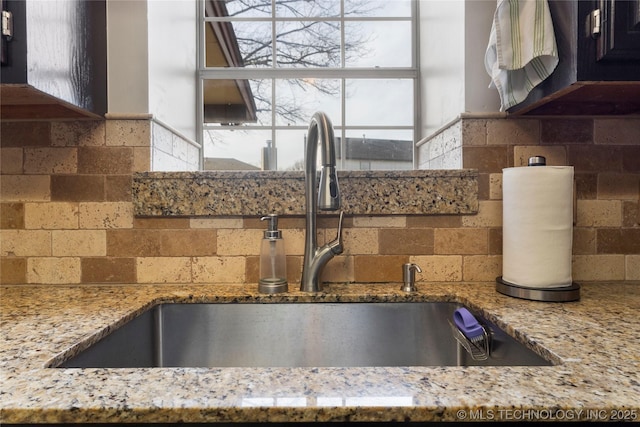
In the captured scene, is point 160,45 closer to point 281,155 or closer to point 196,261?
point 281,155

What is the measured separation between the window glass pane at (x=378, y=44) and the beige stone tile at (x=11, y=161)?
1.14m

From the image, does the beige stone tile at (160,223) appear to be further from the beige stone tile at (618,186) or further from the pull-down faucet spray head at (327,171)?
the beige stone tile at (618,186)

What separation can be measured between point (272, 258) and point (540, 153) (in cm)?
82

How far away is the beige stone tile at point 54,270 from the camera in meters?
1.11

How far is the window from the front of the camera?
1.50 meters

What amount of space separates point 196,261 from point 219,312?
0.20 m

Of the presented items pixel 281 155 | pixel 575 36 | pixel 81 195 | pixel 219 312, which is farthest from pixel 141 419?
pixel 281 155

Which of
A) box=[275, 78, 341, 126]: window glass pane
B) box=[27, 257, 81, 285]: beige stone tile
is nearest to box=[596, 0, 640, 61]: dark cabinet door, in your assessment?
box=[275, 78, 341, 126]: window glass pane

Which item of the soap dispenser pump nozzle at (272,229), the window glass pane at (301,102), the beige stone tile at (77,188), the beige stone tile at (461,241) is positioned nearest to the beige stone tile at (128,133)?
the beige stone tile at (77,188)

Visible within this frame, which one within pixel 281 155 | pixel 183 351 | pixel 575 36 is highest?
pixel 575 36

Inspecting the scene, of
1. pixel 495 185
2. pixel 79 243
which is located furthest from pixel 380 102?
pixel 79 243

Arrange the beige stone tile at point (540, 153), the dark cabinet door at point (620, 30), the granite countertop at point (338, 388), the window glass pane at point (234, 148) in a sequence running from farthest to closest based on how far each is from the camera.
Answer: the window glass pane at point (234, 148) < the beige stone tile at point (540, 153) < the dark cabinet door at point (620, 30) < the granite countertop at point (338, 388)

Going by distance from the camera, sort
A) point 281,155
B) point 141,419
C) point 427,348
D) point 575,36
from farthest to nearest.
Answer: point 281,155 < point 427,348 < point 575,36 < point 141,419

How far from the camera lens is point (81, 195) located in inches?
43.6
